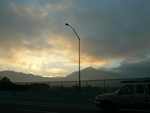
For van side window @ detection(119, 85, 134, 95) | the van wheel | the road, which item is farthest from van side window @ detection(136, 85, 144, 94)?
the van wheel

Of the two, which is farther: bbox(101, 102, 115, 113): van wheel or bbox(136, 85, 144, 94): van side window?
bbox(101, 102, 115, 113): van wheel

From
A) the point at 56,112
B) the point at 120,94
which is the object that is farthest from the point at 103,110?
the point at 56,112

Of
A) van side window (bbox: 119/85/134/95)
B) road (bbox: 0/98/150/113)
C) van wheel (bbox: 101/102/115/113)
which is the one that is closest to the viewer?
van side window (bbox: 119/85/134/95)

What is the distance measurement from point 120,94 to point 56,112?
4205 millimetres

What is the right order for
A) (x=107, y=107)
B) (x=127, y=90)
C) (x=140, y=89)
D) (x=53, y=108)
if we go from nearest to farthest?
(x=140, y=89) < (x=127, y=90) < (x=107, y=107) < (x=53, y=108)

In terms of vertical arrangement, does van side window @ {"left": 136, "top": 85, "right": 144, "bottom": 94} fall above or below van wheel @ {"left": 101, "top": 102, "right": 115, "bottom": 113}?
above

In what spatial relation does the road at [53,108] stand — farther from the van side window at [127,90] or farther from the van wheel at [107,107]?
the van side window at [127,90]

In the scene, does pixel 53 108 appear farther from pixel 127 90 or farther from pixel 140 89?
pixel 140 89

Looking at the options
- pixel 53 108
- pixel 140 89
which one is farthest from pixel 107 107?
pixel 53 108

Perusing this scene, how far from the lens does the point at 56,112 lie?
19875 millimetres

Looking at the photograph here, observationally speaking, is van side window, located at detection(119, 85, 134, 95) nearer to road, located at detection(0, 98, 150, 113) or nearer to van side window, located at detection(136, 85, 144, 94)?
van side window, located at detection(136, 85, 144, 94)

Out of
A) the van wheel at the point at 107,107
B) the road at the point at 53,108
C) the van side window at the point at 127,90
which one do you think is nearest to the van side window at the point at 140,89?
the van side window at the point at 127,90

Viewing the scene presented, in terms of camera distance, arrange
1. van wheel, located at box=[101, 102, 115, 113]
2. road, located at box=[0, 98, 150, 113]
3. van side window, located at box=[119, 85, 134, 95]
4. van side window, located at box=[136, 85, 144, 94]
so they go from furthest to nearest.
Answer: road, located at box=[0, 98, 150, 113] → van wheel, located at box=[101, 102, 115, 113] → van side window, located at box=[119, 85, 134, 95] → van side window, located at box=[136, 85, 144, 94]

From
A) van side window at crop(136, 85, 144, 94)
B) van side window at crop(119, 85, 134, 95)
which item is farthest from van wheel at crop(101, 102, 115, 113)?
van side window at crop(136, 85, 144, 94)
